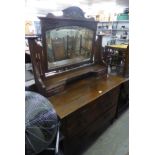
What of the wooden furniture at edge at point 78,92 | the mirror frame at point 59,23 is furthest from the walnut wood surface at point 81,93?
the mirror frame at point 59,23

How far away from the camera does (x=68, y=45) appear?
1.76 metres

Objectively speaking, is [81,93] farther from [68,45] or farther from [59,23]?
[59,23]

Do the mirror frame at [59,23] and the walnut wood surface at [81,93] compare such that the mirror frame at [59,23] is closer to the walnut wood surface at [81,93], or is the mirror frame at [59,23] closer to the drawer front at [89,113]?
the walnut wood surface at [81,93]

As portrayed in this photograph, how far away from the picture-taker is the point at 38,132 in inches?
35.0

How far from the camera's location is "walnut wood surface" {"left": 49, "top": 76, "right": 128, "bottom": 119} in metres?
1.37

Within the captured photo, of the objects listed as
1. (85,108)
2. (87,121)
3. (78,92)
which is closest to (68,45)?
(78,92)

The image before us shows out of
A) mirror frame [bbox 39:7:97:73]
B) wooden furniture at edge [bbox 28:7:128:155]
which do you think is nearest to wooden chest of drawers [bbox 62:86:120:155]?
wooden furniture at edge [bbox 28:7:128:155]

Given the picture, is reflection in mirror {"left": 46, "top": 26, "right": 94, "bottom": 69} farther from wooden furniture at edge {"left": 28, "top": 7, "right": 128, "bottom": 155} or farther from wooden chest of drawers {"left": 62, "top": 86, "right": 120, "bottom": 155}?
wooden chest of drawers {"left": 62, "top": 86, "right": 120, "bottom": 155}

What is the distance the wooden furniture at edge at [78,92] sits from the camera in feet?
4.63

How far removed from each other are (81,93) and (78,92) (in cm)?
4
